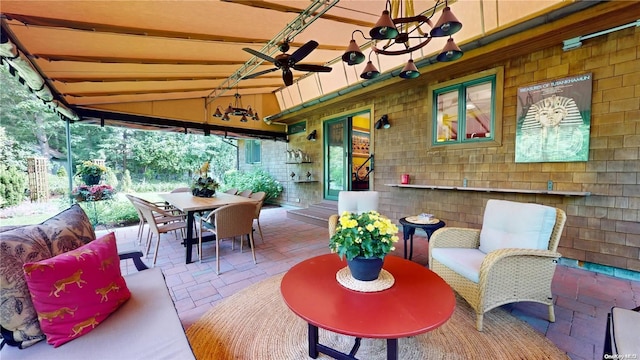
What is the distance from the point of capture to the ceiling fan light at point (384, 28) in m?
2.04

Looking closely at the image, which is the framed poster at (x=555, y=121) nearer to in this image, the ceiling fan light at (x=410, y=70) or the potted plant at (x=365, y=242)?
the ceiling fan light at (x=410, y=70)

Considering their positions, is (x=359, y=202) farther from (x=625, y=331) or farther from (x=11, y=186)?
(x=11, y=186)

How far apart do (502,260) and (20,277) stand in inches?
119

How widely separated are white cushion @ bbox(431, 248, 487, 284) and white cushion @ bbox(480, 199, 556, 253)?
21cm

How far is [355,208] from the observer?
382 centimetres

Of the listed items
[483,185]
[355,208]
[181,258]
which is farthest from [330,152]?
[181,258]

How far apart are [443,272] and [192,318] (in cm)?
242

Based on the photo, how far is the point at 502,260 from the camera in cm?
196

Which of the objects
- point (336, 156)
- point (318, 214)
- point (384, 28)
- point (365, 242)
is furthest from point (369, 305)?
point (336, 156)

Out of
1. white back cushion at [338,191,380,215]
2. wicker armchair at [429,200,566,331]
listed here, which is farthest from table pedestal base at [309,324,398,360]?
white back cushion at [338,191,380,215]

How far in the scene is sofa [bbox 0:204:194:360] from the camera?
1.16 m

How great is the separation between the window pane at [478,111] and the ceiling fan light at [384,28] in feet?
8.74

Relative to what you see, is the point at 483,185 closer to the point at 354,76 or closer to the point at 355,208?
the point at 355,208

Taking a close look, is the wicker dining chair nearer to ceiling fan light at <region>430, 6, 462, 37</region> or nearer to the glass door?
ceiling fan light at <region>430, 6, 462, 37</region>
